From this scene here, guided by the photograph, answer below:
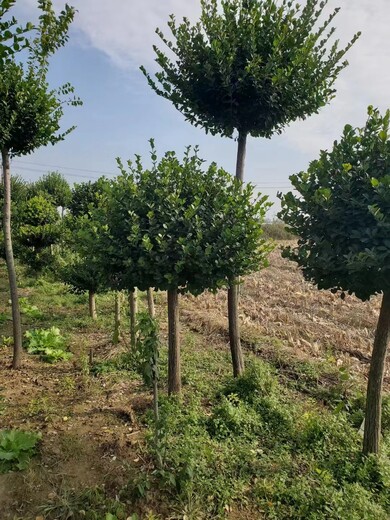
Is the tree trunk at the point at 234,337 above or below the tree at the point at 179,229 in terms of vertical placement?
below

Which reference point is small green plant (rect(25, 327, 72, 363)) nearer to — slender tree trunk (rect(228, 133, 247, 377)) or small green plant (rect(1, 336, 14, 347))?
small green plant (rect(1, 336, 14, 347))

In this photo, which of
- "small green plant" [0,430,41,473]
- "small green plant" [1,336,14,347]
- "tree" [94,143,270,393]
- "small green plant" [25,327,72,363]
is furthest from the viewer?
"small green plant" [1,336,14,347]

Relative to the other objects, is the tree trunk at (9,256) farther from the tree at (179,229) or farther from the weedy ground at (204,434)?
the tree at (179,229)

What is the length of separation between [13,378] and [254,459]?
3.71m

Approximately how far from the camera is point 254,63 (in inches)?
169

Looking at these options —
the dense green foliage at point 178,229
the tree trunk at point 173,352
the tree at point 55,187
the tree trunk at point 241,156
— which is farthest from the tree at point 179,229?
the tree at point 55,187

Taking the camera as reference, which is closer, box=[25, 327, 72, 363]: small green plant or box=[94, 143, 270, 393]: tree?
box=[94, 143, 270, 393]: tree

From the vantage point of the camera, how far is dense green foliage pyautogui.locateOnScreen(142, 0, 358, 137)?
436cm

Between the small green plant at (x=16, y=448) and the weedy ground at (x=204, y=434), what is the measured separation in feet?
0.31

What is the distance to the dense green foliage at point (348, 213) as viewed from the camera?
2850 millimetres

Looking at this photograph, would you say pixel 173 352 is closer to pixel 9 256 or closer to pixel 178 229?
pixel 178 229

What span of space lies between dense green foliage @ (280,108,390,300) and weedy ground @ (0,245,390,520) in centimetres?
165

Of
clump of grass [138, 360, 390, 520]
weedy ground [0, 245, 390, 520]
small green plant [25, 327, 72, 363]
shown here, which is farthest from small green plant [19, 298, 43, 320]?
clump of grass [138, 360, 390, 520]

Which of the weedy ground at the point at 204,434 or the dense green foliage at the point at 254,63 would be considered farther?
the dense green foliage at the point at 254,63
